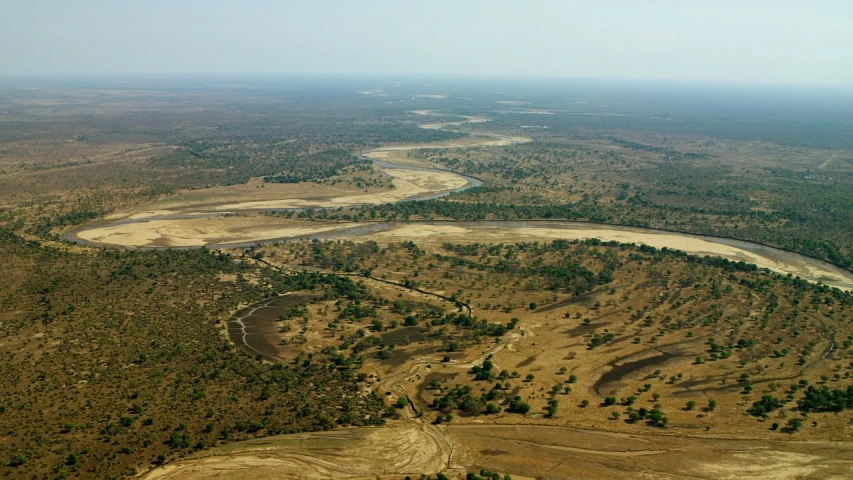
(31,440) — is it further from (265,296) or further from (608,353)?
(608,353)

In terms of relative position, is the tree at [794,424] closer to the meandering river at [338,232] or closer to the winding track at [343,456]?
the winding track at [343,456]

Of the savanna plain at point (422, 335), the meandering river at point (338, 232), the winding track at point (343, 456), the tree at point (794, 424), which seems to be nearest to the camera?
the winding track at point (343, 456)

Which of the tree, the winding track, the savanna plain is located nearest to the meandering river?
the savanna plain

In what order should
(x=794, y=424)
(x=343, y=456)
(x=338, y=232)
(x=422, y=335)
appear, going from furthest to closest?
1. (x=338, y=232)
2. (x=422, y=335)
3. (x=794, y=424)
4. (x=343, y=456)

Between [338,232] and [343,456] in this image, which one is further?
[338,232]

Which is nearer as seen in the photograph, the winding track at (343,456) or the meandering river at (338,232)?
the winding track at (343,456)

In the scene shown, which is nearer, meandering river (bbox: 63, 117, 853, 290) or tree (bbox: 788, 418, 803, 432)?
tree (bbox: 788, 418, 803, 432)

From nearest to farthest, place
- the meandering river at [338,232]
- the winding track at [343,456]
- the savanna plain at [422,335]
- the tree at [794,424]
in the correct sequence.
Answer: the winding track at [343,456]
the savanna plain at [422,335]
the tree at [794,424]
the meandering river at [338,232]

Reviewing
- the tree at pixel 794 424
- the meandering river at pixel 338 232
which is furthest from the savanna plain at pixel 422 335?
the meandering river at pixel 338 232

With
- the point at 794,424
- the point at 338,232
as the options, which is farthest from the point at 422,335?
the point at 338,232

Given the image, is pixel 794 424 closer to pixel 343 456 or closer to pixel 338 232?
pixel 343 456

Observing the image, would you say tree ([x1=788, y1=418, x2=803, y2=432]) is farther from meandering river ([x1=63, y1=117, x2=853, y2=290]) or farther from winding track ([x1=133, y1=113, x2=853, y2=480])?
meandering river ([x1=63, y1=117, x2=853, y2=290])
